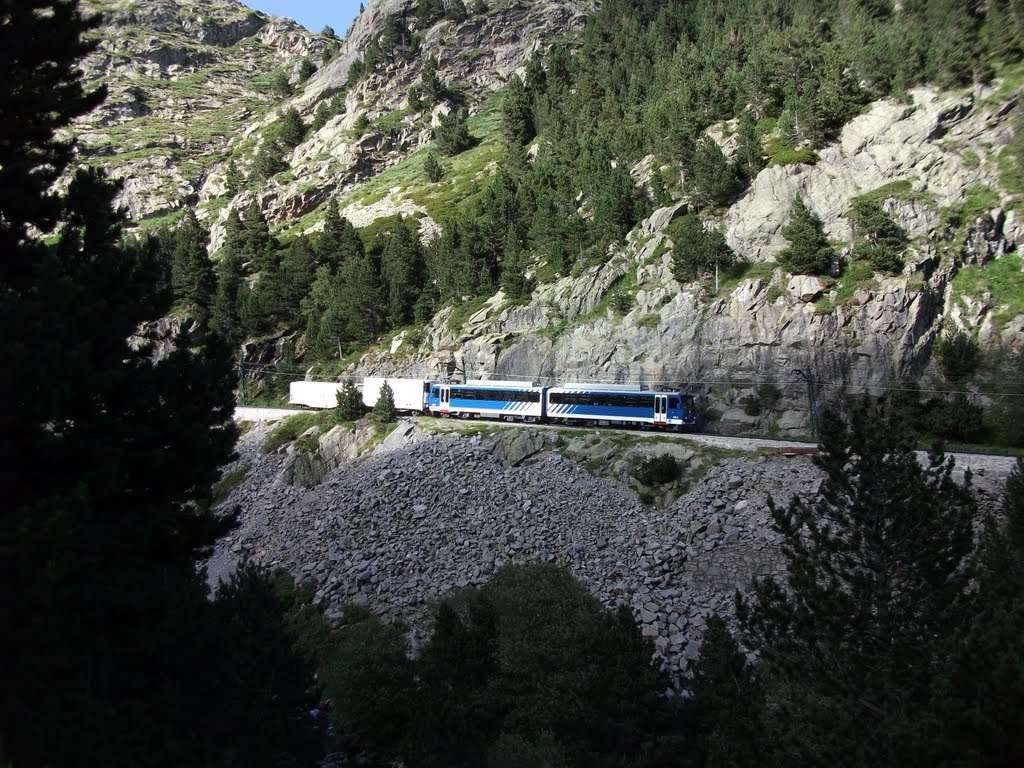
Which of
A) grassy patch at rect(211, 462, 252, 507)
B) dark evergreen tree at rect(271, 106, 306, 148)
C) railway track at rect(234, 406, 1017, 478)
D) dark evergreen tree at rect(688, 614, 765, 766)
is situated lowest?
grassy patch at rect(211, 462, 252, 507)

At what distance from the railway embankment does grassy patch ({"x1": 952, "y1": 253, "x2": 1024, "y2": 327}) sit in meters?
16.7

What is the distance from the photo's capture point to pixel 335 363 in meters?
57.8

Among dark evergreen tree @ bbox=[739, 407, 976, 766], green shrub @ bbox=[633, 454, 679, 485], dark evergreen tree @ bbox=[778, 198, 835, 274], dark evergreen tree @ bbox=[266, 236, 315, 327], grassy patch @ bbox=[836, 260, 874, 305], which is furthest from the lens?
dark evergreen tree @ bbox=[266, 236, 315, 327]

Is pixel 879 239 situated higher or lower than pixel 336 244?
lower

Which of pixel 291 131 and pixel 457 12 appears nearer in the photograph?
pixel 291 131

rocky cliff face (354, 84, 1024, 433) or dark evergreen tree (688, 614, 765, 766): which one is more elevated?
rocky cliff face (354, 84, 1024, 433)

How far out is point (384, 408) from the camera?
41.5m

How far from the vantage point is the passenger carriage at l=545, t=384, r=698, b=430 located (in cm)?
3316

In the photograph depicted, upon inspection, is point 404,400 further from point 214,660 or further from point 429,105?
point 429,105

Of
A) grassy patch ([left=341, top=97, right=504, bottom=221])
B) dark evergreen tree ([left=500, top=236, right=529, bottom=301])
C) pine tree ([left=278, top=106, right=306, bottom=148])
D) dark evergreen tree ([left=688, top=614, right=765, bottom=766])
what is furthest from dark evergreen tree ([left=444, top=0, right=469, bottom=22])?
dark evergreen tree ([left=688, top=614, right=765, bottom=766])

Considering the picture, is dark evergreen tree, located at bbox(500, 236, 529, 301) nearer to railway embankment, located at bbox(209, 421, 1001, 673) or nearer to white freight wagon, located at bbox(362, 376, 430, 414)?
white freight wagon, located at bbox(362, 376, 430, 414)

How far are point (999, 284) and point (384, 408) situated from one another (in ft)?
133

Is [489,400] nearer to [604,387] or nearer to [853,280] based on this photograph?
[604,387]

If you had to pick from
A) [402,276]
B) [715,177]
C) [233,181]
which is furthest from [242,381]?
[233,181]
